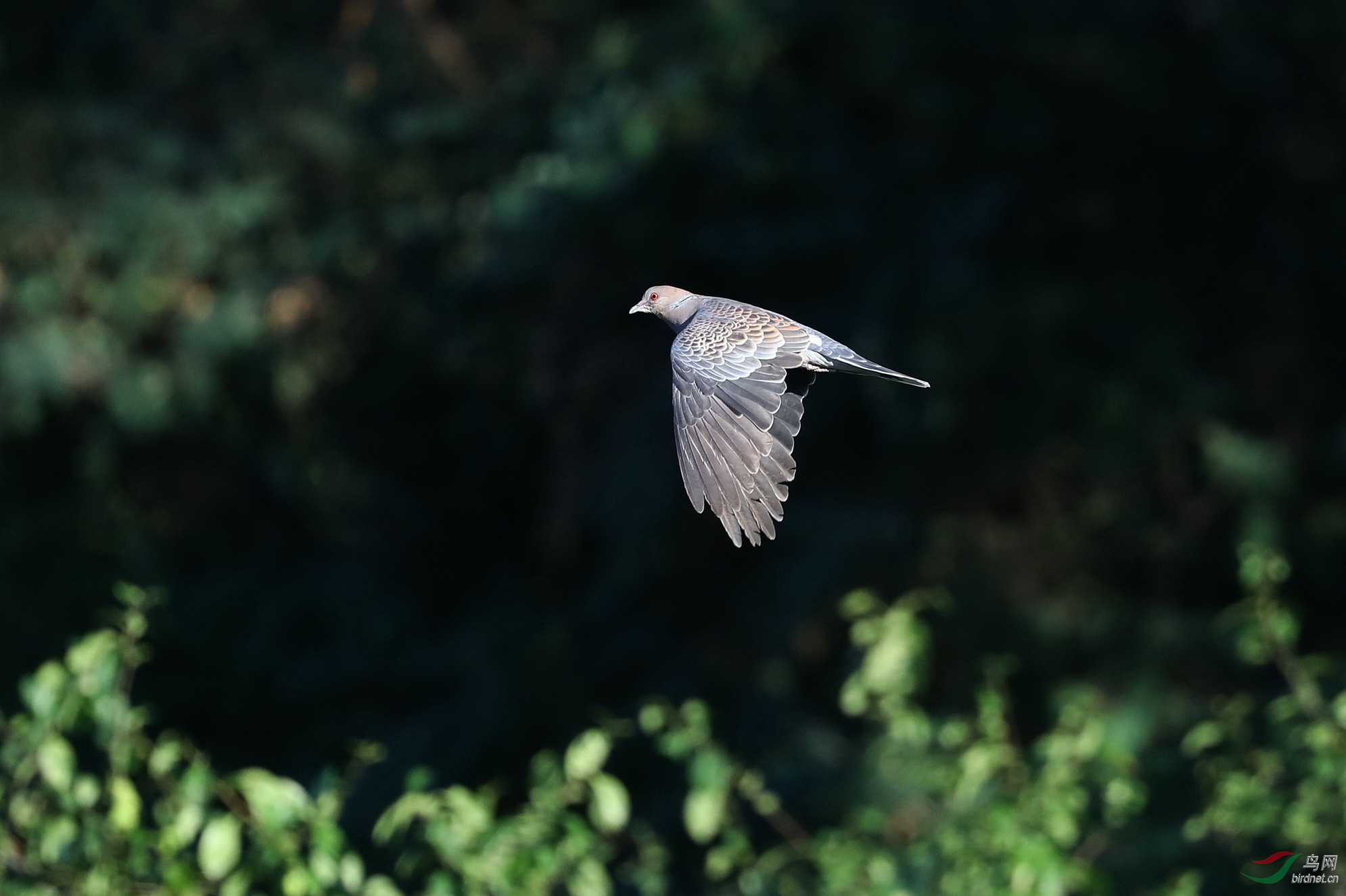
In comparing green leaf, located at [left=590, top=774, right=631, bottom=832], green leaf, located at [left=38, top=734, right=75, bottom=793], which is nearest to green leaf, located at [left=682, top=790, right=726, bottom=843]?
green leaf, located at [left=590, top=774, right=631, bottom=832]

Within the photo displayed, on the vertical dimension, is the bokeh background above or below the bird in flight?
above

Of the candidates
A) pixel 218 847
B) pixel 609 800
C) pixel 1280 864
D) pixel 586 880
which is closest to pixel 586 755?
pixel 609 800

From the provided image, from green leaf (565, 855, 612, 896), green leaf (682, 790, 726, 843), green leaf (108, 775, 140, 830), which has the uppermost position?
green leaf (682, 790, 726, 843)

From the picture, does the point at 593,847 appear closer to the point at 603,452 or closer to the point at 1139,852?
the point at 1139,852

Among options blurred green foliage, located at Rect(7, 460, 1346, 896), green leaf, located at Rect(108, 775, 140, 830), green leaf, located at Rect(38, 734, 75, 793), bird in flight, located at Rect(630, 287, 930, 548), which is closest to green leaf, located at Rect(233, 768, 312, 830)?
blurred green foliage, located at Rect(7, 460, 1346, 896)

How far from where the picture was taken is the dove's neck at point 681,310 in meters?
4.06

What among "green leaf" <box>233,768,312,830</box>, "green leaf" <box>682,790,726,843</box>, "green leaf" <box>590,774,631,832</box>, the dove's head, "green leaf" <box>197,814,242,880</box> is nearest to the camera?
"green leaf" <box>197,814,242,880</box>

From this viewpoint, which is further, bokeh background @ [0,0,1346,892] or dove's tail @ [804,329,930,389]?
bokeh background @ [0,0,1346,892]

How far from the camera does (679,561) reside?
28.3ft

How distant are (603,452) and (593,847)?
14.2 feet

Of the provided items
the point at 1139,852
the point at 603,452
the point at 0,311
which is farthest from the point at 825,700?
the point at 0,311

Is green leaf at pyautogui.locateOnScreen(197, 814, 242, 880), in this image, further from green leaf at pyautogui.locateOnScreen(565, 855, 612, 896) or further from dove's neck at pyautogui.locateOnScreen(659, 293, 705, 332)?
dove's neck at pyautogui.locateOnScreen(659, 293, 705, 332)

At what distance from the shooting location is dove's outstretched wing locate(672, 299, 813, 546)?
268 cm

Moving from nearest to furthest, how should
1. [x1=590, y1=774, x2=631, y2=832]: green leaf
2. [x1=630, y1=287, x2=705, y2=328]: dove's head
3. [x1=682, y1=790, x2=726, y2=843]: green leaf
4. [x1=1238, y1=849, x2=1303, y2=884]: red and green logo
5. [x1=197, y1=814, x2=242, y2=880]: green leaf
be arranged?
[x1=197, y1=814, x2=242, y2=880]: green leaf
[x1=590, y1=774, x2=631, y2=832]: green leaf
[x1=682, y1=790, x2=726, y2=843]: green leaf
[x1=630, y1=287, x2=705, y2=328]: dove's head
[x1=1238, y1=849, x2=1303, y2=884]: red and green logo
